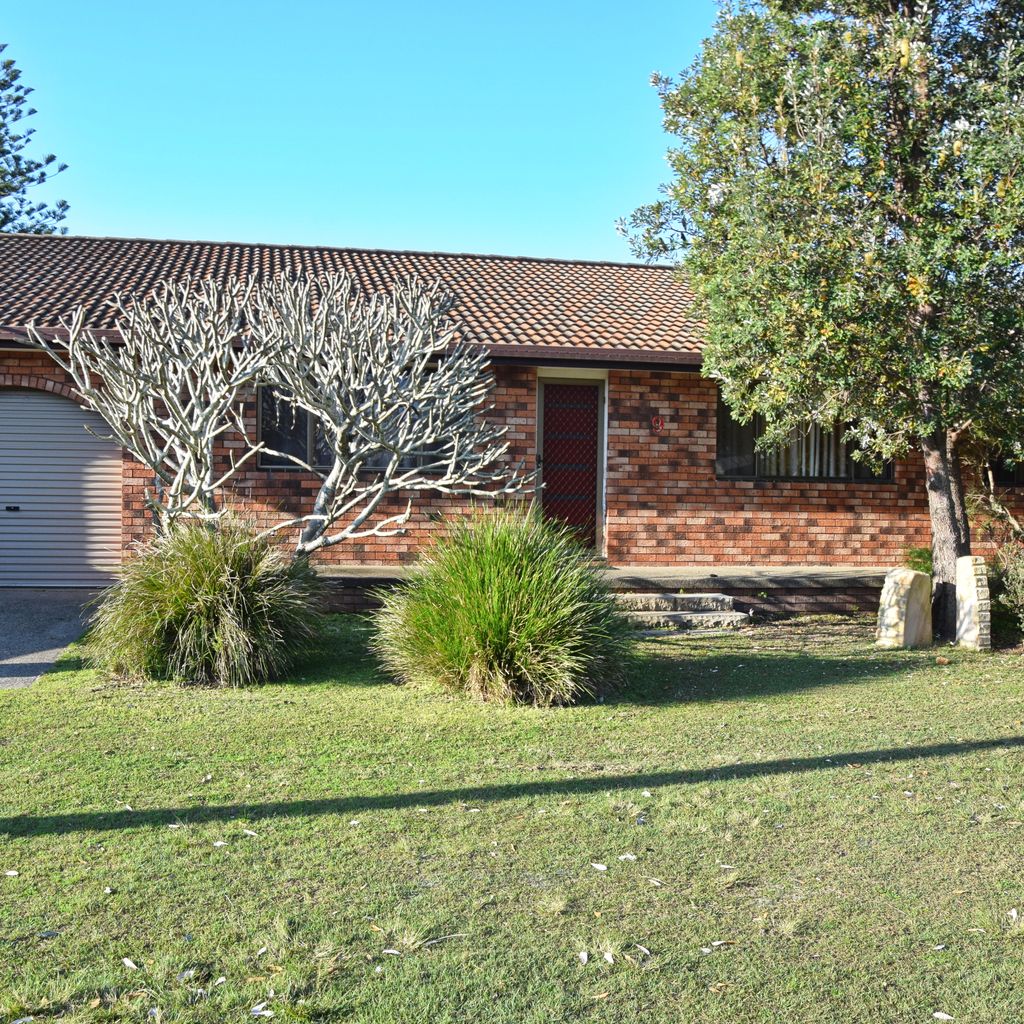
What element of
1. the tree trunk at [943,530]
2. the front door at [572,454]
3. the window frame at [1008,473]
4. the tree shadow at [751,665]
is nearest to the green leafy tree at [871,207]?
the tree trunk at [943,530]

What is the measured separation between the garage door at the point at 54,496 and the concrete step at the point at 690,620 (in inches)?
255

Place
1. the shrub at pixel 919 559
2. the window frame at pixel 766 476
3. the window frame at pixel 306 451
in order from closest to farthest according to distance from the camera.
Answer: the window frame at pixel 306 451 < the shrub at pixel 919 559 < the window frame at pixel 766 476

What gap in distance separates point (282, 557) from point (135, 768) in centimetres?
316

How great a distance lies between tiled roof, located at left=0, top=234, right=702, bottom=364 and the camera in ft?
43.2

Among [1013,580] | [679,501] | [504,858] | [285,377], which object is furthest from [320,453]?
[504,858]

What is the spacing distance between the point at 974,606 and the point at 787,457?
3.88 meters

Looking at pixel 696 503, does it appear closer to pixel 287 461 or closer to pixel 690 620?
pixel 690 620

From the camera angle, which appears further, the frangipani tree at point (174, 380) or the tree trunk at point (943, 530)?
the tree trunk at point (943, 530)

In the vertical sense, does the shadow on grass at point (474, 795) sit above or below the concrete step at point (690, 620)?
below

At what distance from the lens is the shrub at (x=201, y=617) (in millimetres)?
8422

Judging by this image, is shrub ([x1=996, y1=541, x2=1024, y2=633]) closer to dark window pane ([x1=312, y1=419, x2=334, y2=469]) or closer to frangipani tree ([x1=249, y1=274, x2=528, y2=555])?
frangipani tree ([x1=249, y1=274, x2=528, y2=555])

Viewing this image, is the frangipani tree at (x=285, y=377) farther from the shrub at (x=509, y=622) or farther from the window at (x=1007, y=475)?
the window at (x=1007, y=475)

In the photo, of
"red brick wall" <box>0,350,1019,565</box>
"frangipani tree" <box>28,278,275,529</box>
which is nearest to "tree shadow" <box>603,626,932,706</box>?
"red brick wall" <box>0,350,1019,565</box>

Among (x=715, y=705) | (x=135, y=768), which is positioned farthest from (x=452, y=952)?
(x=715, y=705)
